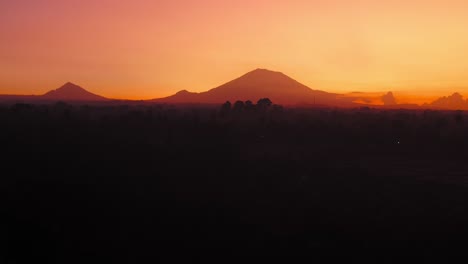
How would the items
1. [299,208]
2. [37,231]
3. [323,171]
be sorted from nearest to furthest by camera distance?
1. [37,231]
2. [299,208]
3. [323,171]

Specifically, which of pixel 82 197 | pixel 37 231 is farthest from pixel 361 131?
pixel 37 231

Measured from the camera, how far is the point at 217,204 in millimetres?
23500

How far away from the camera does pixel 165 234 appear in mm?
18844

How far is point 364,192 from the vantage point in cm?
2645

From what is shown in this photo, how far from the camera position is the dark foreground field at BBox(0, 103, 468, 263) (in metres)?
17.5

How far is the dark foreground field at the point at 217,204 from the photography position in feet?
57.3

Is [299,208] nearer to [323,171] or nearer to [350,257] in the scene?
[350,257]

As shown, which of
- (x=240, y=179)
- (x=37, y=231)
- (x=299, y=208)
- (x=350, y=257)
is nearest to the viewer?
(x=350, y=257)

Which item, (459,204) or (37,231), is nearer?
(37,231)

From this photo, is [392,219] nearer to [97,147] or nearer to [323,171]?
[323,171]

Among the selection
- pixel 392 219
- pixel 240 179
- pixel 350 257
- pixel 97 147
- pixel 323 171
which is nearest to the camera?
pixel 350 257

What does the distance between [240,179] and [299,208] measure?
7948 millimetres

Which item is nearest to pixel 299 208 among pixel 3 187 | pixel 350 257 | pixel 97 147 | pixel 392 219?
pixel 392 219

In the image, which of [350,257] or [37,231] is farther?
[37,231]
